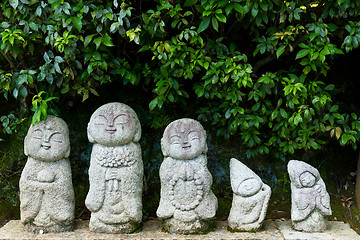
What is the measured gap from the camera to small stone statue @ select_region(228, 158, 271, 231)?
486 centimetres

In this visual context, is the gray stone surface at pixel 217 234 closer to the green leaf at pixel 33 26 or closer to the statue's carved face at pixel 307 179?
the statue's carved face at pixel 307 179

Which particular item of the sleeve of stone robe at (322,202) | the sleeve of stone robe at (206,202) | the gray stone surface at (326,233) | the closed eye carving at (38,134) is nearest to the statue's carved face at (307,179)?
the sleeve of stone robe at (322,202)

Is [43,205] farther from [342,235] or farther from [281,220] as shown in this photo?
[342,235]

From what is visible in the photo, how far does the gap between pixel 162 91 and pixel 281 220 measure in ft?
7.16

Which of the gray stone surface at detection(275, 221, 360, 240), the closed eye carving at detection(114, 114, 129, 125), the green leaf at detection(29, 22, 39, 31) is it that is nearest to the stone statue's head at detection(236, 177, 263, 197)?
the gray stone surface at detection(275, 221, 360, 240)

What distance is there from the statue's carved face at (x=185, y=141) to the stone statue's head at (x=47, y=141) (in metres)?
1.21

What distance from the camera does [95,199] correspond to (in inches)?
192

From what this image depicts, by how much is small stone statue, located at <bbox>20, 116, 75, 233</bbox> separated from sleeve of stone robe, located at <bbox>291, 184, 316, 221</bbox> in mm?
2515

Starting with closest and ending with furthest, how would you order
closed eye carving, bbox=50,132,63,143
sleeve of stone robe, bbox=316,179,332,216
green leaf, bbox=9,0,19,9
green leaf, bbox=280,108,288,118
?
green leaf, bbox=9,0,19,9 → sleeve of stone robe, bbox=316,179,332,216 → closed eye carving, bbox=50,132,63,143 → green leaf, bbox=280,108,288,118

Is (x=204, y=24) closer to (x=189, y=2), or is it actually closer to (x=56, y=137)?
(x=189, y=2)

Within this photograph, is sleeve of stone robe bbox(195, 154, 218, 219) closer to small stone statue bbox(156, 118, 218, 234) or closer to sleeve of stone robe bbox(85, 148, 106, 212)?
small stone statue bbox(156, 118, 218, 234)

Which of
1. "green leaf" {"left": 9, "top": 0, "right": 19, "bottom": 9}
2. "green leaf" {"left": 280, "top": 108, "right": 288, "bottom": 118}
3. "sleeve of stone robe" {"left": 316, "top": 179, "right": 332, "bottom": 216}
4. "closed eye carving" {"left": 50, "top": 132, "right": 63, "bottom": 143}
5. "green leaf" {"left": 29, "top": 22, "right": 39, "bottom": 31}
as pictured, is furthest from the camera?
"green leaf" {"left": 280, "top": 108, "right": 288, "bottom": 118}

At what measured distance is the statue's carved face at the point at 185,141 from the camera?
485cm

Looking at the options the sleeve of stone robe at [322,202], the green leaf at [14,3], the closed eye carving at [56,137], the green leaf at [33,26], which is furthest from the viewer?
the closed eye carving at [56,137]
